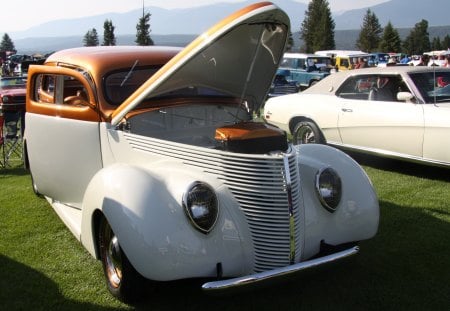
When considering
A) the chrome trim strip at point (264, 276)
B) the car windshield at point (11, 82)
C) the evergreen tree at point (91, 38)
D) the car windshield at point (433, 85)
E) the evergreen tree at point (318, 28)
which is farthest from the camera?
the evergreen tree at point (91, 38)

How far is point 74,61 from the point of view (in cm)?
447

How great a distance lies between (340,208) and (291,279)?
2.58ft

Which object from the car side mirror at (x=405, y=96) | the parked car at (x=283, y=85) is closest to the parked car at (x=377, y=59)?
the parked car at (x=283, y=85)

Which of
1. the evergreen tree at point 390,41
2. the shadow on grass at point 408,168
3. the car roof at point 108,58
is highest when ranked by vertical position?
the evergreen tree at point 390,41

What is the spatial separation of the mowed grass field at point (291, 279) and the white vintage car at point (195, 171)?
0.87 feet

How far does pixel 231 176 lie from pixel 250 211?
0.25 metres

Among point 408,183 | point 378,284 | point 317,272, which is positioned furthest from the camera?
point 408,183

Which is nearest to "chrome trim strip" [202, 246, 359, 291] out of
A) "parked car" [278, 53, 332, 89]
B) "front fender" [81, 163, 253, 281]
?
"front fender" [81, 163, 253, 281]

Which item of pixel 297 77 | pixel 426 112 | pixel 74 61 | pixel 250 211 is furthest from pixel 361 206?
pixel 297 77

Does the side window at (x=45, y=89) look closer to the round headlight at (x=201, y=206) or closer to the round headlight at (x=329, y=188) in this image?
the round headlight at (x=201, y=206)

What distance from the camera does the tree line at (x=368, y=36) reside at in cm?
5747

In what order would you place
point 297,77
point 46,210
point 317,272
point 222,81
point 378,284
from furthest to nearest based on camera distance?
point 297,77 < point 46,210 < point 222,81 < point 378,284 < point 317,272

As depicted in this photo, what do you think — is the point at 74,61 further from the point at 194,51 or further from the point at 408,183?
the point at 408,183

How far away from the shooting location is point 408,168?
23.2ft
